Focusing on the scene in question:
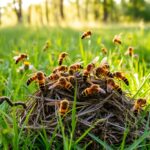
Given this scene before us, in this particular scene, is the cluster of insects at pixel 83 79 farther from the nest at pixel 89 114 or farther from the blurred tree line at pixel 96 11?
the blurred tree line at pixel 96 11

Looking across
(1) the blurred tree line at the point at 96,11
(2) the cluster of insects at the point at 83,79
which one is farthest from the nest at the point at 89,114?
(1) the blurred tree line at the point at 96,11

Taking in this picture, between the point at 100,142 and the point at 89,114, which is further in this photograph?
the point at 89,114

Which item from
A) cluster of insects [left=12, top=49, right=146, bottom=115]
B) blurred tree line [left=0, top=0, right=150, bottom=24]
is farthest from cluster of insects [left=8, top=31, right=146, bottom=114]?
blurred tree line [left=0, top=0, right=150, bottom=24]

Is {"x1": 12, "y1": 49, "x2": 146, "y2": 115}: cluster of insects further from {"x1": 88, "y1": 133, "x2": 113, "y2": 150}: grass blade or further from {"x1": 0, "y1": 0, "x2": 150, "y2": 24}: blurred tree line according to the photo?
{"x1": 0, "y1": 0, "x2": 150, "y2": 24}: blurred tree line

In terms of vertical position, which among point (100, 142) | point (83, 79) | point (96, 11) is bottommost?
point (96, 11)

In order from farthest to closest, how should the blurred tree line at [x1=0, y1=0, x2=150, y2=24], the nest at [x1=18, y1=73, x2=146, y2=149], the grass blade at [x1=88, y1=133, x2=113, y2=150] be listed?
the blurred tree line at [x1=0, y1=0, x2=150, y2=24] < the nest at [x1=18, y1=73, x2=146, y2=149] < the grass blade at [x1=88, y1=133, x2=113, y2=150]

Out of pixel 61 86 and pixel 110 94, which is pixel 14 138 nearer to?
pixel 61 86

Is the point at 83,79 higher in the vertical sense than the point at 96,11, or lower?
higher

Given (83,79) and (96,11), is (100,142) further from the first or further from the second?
(96,11)

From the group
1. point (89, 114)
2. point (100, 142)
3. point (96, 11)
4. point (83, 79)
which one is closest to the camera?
point (100, 142)

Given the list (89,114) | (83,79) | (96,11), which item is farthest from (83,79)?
(96,11)
